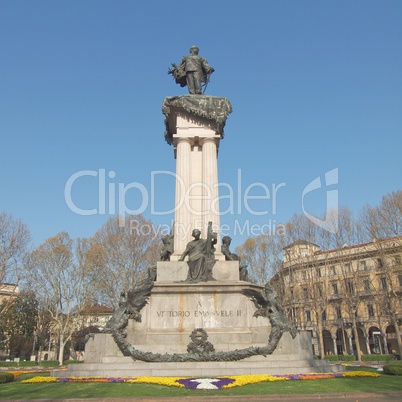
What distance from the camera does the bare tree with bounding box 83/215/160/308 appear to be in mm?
38406

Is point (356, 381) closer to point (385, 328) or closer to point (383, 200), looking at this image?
point (383, 200)

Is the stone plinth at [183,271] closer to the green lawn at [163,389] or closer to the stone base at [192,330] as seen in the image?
the stone base at [192,330]

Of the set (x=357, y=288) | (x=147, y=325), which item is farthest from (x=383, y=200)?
(x=147, y=325)

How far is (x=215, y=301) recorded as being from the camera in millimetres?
14859

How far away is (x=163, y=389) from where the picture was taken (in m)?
9.97

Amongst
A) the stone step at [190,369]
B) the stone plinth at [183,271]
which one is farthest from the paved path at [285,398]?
the stone plinth at [183,271]

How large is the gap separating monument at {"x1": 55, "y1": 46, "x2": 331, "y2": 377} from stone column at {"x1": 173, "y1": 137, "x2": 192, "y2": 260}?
0.15 feet

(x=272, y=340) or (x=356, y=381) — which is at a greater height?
(x=272, y=340)

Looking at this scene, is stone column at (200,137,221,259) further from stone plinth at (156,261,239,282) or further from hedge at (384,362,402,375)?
hedge at (384,362,402,375)

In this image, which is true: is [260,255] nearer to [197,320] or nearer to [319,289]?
[319,289]

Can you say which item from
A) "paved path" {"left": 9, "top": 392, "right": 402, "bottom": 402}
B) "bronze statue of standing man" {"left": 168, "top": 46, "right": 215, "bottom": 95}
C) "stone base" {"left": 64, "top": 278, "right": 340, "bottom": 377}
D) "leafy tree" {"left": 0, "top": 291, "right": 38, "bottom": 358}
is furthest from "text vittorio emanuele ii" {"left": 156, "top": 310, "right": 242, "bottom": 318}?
"leafy tree" {"left": 0, "top": 291, "right": 38, "bottom": 358}

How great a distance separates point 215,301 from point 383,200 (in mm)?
23571

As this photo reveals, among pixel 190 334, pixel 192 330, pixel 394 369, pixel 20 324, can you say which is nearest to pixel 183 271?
pixel 192 330

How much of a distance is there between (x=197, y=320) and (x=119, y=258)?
2558 cm
